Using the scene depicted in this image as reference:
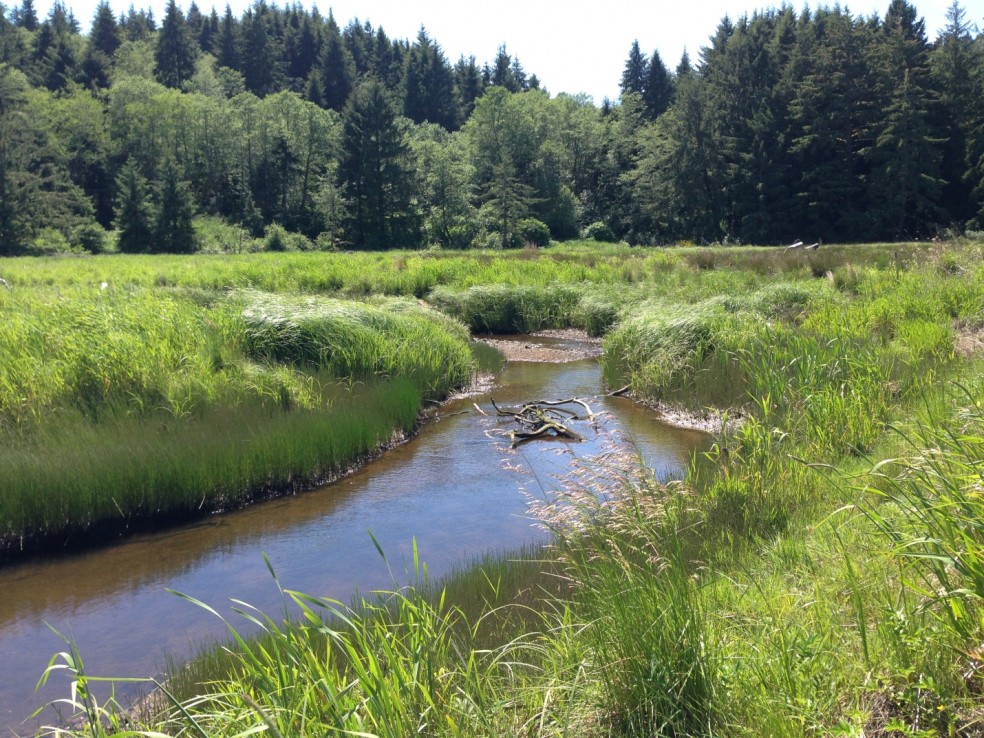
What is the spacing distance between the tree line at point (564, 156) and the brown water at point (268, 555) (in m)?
41.4

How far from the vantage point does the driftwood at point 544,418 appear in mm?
10109

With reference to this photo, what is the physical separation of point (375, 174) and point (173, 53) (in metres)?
58.2

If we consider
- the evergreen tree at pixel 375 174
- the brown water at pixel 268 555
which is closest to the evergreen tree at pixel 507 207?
the evergreen tree at pixel 375 174

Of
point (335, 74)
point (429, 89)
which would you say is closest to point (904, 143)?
point (429, 89)

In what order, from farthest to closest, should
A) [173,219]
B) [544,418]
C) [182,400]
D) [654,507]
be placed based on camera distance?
1. [173,219]
2. [544,418]
3. [182,400]
4. [654,507]

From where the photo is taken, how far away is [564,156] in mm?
69875

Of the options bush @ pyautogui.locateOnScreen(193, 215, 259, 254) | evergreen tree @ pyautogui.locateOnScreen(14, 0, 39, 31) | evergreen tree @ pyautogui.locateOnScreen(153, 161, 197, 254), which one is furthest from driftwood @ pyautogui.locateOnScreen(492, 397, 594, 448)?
evergreen tree @ pyautogui.locateOnScreen(14, 0, 39, 31)

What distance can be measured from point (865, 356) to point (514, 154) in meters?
62.8

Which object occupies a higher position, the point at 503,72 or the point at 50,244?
the point at 503,72

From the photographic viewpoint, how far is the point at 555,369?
50.3 ft

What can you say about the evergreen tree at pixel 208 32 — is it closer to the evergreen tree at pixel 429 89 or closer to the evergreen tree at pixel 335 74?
the evergreen tree at pixel 335 74

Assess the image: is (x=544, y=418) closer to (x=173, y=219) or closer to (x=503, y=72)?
(x=173, y=219)

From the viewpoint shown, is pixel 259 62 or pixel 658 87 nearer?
pixel 658 87

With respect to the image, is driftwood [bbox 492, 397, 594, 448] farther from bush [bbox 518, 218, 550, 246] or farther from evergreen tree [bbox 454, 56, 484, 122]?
evergreen tree [bbox 454, 56, 484, 122]
